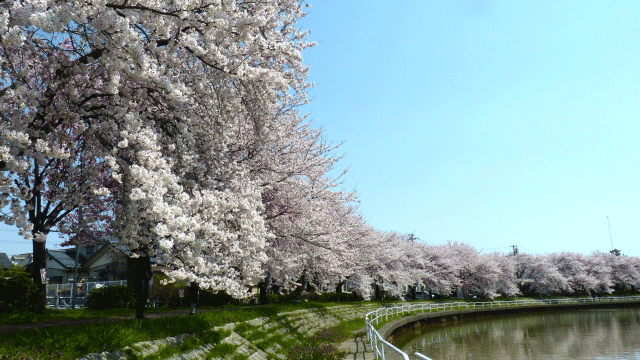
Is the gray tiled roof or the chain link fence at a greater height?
the gray tiled roof

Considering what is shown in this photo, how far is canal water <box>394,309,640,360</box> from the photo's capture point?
24.0 meters

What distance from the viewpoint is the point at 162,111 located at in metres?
11.8

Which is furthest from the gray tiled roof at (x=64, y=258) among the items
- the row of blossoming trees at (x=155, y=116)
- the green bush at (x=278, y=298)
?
the row of blossoming trees at (x=155, y=116)

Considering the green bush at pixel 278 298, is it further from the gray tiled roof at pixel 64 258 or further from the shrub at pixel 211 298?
the gray tiled roof at pixel 64 258

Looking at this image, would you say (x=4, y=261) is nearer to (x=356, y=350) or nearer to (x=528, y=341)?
(x=356, y=350)

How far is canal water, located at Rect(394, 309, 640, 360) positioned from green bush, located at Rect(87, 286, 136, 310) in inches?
566

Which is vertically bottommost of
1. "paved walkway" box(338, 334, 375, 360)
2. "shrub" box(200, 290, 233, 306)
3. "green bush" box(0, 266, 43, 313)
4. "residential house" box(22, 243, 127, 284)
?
"paved walkway" box(338, 334, 375, 360)

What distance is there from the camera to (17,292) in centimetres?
1625

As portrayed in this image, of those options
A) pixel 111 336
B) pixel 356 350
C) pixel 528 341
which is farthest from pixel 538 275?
pixel 111 336

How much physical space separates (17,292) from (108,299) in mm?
6438

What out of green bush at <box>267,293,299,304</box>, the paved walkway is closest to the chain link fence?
green bush at <box>267,293,299,304</box>

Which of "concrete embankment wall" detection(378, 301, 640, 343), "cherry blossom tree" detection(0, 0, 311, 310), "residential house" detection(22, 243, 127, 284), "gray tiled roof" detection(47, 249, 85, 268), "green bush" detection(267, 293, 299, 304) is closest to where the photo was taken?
"cherry blossom tree" detection(0, 0, 311, 310)

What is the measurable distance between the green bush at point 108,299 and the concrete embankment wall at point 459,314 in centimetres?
1238

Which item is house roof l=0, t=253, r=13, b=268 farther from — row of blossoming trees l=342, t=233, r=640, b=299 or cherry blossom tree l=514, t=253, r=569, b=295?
cherry blossom tree l=514, t=253, r=569, b=295
